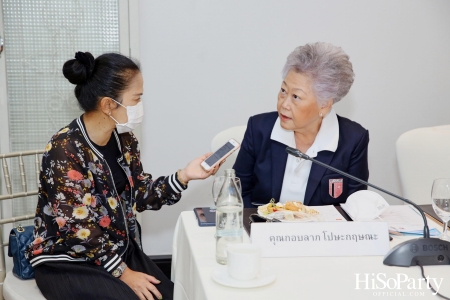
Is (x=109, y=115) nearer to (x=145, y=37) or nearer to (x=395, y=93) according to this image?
(x=145, y=37)

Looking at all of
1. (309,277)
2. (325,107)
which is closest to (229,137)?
(325,107)

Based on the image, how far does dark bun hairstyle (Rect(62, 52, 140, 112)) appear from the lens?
1827 millimetres

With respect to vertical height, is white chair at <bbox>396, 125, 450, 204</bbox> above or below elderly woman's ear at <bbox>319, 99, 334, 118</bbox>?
below

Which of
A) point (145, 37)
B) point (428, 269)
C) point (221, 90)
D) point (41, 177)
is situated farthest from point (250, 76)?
point (428, 269)

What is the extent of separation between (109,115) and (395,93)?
172 cm

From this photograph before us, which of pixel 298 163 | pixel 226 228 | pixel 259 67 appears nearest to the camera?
pixel 226 228

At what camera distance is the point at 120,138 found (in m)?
1.98

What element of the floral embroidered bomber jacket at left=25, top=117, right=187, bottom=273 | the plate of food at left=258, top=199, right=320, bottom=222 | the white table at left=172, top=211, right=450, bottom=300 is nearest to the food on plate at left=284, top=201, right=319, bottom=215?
the plate of food at left=258, top=199, right=320, bottom=222

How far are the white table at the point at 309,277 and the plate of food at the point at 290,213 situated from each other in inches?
5.4

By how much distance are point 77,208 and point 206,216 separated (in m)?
0.41

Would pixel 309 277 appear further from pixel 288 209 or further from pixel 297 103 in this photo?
pixel 297 103

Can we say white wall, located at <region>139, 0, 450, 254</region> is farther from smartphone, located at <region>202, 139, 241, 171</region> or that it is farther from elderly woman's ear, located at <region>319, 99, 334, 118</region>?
smartphone, located at <region>202, 139, 241, 171</region>

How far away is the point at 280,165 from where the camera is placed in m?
2.02

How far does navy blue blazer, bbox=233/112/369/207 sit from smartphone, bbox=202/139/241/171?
0.25 metres
